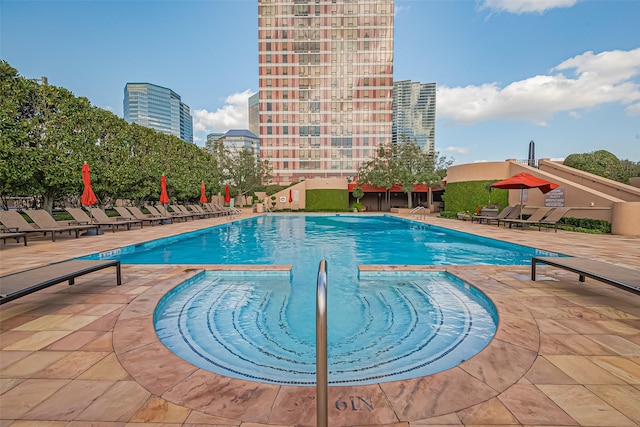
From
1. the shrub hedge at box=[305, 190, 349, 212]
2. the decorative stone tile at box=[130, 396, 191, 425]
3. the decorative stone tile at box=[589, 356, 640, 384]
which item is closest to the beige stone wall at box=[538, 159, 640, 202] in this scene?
the decorative stone tile at box=[589, 356, 640, 384]

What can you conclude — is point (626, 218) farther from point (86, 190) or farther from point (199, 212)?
point (199, 212)

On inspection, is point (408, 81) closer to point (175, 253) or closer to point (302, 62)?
point (302, 62)

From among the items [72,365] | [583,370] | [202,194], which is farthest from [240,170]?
[583,370]

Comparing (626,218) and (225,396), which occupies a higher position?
(626,218)

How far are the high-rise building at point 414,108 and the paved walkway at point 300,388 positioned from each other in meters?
179

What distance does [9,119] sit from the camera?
11.3 meters

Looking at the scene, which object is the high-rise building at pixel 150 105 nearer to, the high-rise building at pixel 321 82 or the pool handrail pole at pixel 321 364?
the high-rise building at pixel 321 82

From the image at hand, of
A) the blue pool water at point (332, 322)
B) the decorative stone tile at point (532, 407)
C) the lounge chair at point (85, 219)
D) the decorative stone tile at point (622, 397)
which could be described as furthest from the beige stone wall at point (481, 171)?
the lounge chair at point (85, 219)

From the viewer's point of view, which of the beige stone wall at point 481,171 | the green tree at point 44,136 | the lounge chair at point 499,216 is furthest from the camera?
the beige stone wall at point 481,171

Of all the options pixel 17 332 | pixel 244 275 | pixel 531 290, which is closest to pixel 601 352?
pixel 531 290

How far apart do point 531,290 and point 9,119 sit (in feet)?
58.3

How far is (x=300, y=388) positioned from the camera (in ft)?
7.83

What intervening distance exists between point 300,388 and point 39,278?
13.3 ft

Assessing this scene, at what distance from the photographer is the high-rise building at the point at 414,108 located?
175 m
